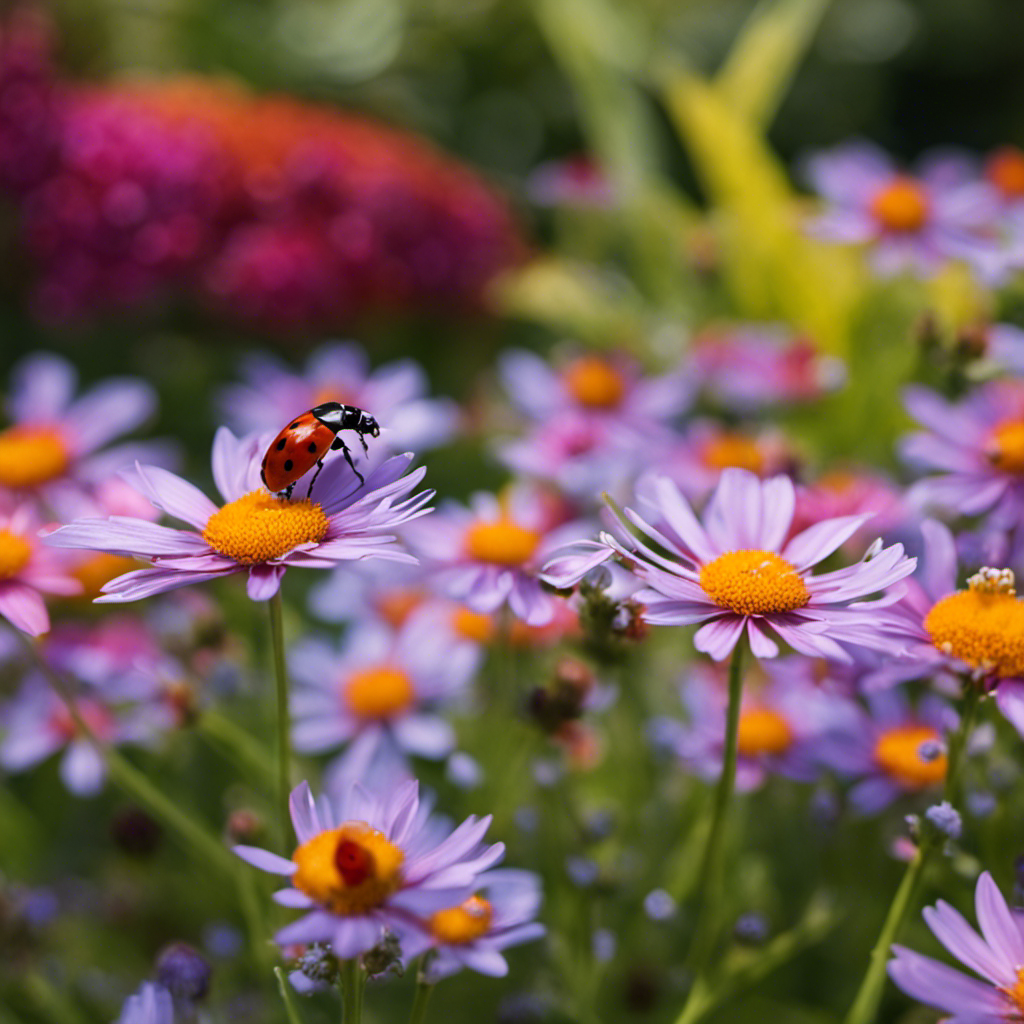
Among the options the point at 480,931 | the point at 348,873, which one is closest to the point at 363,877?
the point at 348,873

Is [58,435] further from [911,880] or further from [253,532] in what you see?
[911,880]

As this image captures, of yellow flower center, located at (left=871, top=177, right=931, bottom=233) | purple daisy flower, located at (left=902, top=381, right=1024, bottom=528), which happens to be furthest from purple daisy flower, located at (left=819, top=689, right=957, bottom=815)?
yellow flower center, located at (left=871, top=177, right=931, bottom=233)

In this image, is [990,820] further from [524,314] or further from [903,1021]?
[524,314]

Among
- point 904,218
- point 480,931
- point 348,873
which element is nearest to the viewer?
point 348,873

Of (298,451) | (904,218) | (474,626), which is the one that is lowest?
(474,626)

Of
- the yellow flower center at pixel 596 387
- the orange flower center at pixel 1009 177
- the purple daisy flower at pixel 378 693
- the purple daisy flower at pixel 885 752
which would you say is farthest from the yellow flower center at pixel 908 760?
the orange flower center at pixel 1009 177

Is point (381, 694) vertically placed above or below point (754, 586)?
below

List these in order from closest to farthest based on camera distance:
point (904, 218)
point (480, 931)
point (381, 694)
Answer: point (480, 931), point (381, 694), point (904, 218)
